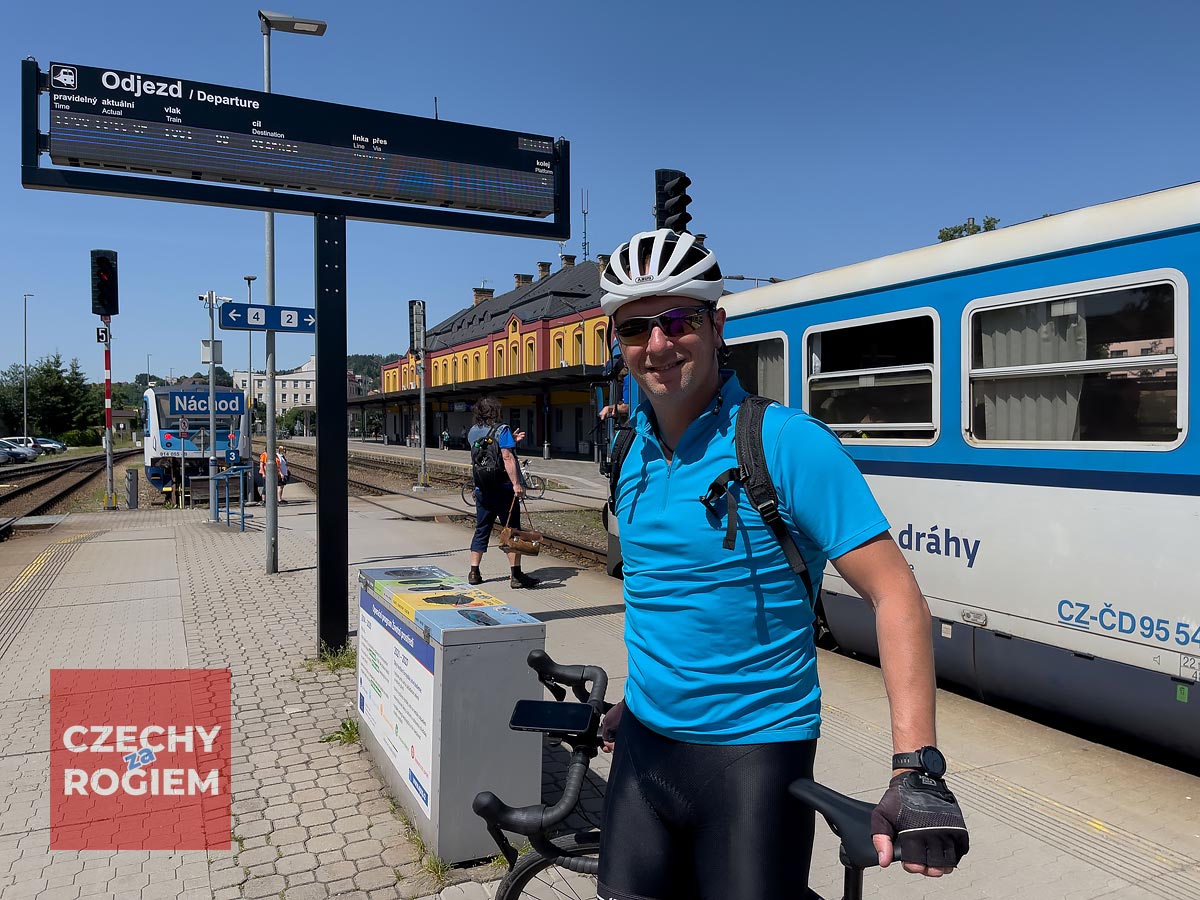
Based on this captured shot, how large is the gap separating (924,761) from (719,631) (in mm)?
459

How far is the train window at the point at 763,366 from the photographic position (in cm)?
711

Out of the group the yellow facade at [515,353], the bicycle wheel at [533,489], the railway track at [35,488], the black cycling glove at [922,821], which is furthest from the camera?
the yellow facade at [515,353]

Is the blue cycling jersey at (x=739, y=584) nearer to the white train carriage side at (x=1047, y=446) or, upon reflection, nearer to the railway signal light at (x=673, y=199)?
the white train carriage side at (x=1047, y=446)

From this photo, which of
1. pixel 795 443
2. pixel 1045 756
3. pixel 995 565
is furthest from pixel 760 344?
pixel 795 443

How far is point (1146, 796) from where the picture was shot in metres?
4.37

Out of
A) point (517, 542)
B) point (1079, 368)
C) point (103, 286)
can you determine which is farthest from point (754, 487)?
point (103, 286)

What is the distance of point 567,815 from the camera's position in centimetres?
225

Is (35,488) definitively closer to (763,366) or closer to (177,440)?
(177,440)

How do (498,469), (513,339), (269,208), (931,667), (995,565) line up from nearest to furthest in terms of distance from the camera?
(931,667) < (995,565) < (269,208) < (498,469) < (513,339)

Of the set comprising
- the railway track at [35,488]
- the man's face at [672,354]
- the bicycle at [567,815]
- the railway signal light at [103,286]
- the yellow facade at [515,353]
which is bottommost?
the railway track at [35,488]

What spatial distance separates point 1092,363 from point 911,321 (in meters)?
1.33

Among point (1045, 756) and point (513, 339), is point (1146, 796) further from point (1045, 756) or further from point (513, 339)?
point (513, 339)

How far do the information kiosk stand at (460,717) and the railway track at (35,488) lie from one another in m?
14.8

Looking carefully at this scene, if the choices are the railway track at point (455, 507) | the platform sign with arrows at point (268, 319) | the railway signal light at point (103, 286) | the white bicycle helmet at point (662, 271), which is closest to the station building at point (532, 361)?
the railway track at point (455, 507)
